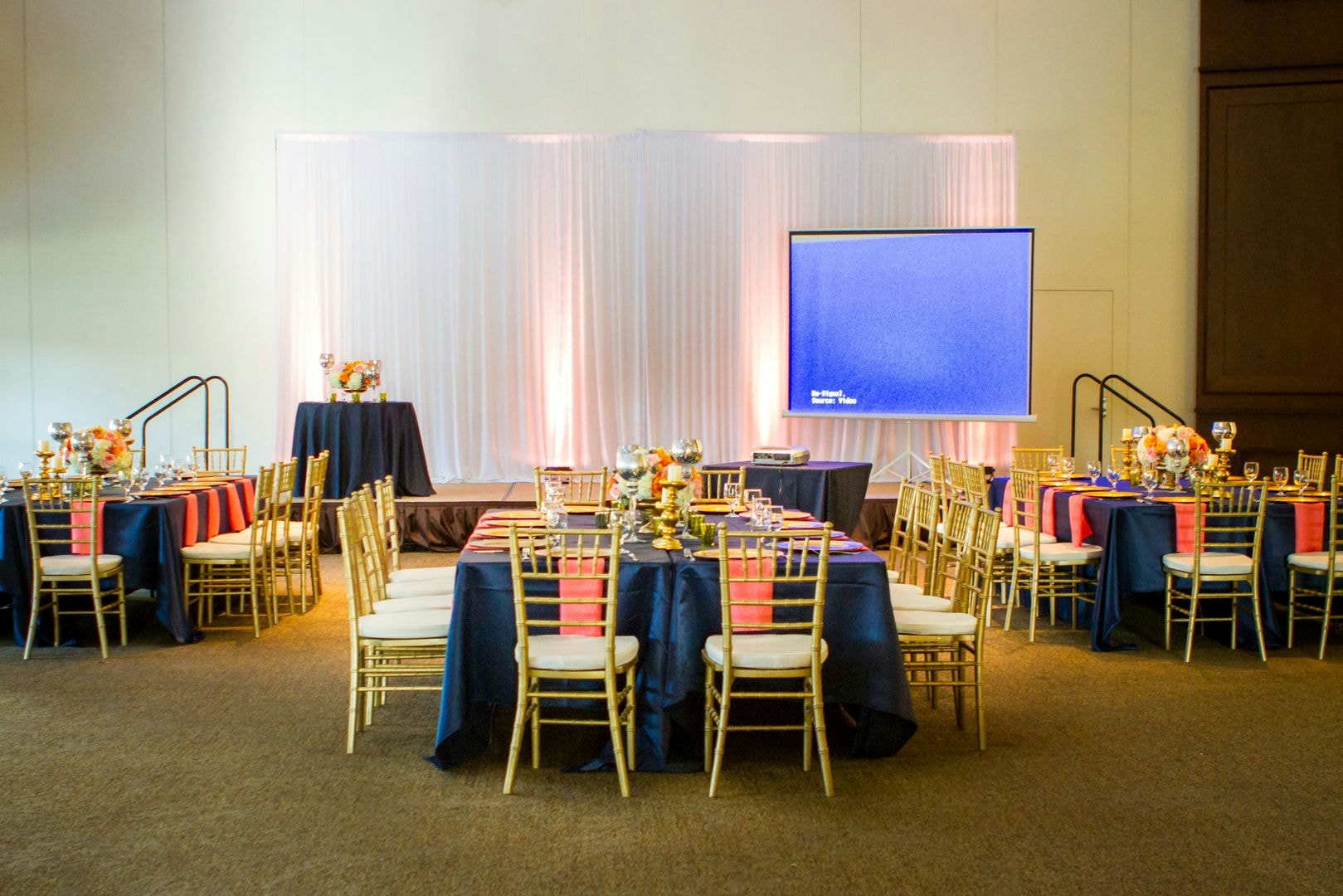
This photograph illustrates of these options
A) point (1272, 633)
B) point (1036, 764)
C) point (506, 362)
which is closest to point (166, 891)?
point (1036, 764)

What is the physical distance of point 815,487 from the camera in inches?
313

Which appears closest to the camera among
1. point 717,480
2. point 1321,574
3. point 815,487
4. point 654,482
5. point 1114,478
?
point 654,482

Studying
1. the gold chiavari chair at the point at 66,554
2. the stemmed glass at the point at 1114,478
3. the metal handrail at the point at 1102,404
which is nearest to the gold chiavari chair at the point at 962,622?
the stemmed glass at the point at 1114,478

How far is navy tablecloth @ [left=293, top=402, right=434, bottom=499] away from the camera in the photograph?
9.26 meters

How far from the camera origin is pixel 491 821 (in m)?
3.53

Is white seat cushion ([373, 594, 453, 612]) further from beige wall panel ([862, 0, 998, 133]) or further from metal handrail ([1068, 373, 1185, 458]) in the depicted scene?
beige wall panel ([862, 0, 998, 133])

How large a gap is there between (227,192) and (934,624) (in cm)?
905

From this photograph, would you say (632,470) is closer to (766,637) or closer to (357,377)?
(766,637)

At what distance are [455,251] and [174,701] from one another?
23.1ft

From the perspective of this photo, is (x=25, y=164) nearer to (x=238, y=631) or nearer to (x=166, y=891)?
(x=238, y=631)

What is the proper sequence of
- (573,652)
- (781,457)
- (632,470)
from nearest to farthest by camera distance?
(573,652) → (632,470) → (781,457)

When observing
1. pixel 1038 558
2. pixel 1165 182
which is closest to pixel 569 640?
pixel 1038 558

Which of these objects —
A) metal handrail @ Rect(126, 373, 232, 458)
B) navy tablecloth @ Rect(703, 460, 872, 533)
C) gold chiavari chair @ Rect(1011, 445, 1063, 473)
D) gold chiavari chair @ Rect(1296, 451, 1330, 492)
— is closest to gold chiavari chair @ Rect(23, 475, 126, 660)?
navy tablecloth @ Rect(703, 460, 872, 533)

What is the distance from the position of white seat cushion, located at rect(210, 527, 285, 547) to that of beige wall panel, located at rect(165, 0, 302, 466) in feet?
15.1
